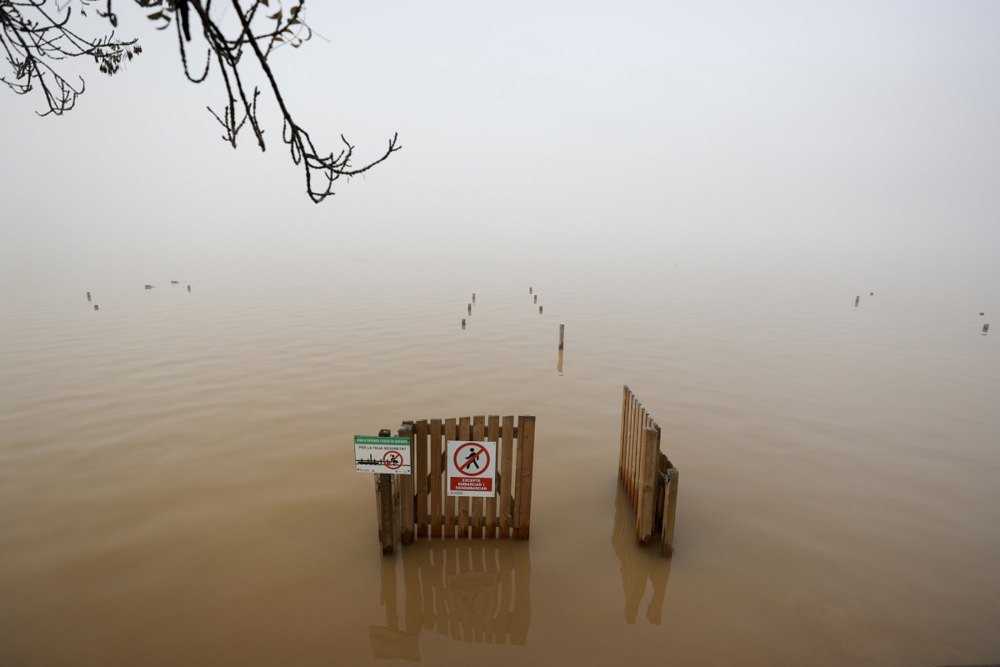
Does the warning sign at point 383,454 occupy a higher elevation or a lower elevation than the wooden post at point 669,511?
higher

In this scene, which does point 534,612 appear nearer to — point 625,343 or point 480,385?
point 480,385

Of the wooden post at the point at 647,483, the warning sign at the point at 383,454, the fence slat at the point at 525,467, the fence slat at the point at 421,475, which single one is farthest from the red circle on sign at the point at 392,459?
the wooden post at the point at 647,483

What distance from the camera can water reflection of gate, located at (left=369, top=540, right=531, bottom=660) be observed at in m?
5.02

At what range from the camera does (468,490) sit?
5.98 metres

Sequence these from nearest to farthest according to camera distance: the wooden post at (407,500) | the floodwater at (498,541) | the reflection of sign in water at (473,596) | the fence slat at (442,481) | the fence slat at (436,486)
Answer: the floodwater at (498,541) < the reflection of sign in water at (473,596) < the wooden post at (407,500) < the fence slat at (442,481) < the fence slat at (436,486)

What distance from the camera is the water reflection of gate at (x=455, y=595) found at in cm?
502

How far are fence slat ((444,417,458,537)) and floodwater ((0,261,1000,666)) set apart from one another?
236 millimetres

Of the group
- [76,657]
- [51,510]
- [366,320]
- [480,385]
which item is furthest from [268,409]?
[366,320]

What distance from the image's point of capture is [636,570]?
6.03 m

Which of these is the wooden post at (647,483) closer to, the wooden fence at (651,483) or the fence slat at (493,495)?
the wooden fence at (651,483)

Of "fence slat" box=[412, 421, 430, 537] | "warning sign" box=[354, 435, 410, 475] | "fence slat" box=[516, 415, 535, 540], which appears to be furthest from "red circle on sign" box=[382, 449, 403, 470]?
"fence slat" box=[516, 415, 535, 540]

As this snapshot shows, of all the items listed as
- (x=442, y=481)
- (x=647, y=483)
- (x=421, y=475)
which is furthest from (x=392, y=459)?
(x=647, y=483)

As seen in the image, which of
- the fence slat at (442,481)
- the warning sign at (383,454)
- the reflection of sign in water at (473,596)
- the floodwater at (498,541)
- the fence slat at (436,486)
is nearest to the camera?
the floodwater at (498,541)

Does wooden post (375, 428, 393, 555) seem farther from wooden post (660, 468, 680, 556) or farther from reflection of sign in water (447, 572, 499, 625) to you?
wooden post (660, 468, 680, 556)
